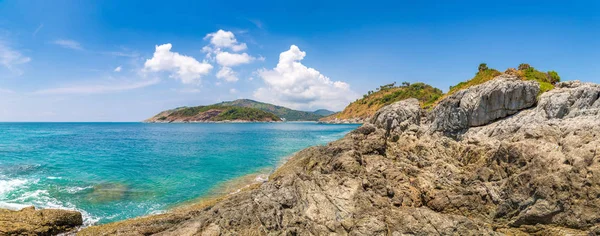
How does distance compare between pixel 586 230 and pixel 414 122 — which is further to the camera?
pixel 414 122

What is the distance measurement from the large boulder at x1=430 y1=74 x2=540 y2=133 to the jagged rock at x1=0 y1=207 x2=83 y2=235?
93.5 ft

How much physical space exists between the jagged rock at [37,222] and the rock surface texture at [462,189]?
186cm

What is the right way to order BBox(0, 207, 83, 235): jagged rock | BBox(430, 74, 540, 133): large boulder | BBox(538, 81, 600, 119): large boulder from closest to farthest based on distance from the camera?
BBox(0, 207, 83, 235): jagged rock < BBox(538, 81, 600, 119): large boulder < BBox(430, 74, 540, 133): large boulder

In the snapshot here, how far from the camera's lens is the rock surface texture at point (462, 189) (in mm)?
12016

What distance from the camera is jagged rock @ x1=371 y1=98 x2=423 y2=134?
26.2 m

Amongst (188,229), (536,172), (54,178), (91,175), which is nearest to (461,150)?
(536,172)

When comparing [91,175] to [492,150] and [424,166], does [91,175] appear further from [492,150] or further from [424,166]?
[492,150]

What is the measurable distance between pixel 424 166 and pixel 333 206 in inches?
335

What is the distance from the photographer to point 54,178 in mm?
30375

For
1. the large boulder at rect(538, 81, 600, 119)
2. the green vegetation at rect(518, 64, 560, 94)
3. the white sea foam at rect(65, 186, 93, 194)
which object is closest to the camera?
the large boulder at rect(538, 81, 600, 119)

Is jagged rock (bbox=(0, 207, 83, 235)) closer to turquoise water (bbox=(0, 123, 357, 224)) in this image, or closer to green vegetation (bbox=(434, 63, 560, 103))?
turquoise water (bbox=(0, 123, 357, 224))

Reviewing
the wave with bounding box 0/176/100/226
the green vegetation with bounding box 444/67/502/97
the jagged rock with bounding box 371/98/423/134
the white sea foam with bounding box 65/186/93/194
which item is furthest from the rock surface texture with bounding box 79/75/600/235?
the green vegetation with bounding box 444/67/502/97

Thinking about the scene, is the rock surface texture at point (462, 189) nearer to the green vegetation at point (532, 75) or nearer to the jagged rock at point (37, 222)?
the jagged rock at point (37, 222)

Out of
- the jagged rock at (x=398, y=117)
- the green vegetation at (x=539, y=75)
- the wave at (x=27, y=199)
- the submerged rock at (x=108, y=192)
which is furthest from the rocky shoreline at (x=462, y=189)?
the green vegetation at (x=539, y=75)
